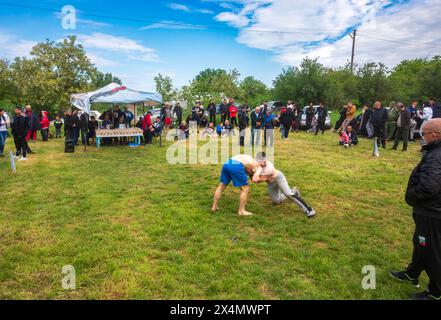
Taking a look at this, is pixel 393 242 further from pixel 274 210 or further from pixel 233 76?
pixel 233 76

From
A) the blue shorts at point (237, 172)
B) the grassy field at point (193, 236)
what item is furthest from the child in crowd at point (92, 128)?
the blue shorts at point (237, 172)

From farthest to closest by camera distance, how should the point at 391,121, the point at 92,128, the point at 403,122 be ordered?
the point at 92,128 → the point at 391,121 → the point at 403,122

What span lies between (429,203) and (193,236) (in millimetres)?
3245

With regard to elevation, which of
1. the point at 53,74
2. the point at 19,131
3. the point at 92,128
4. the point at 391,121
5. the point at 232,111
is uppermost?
the point at 53,74

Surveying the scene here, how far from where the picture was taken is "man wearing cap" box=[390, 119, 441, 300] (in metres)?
3.27

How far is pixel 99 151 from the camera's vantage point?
13070mm

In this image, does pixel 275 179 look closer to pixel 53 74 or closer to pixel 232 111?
pixel 232 111

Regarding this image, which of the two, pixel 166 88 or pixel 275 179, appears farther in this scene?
pixel 166 88

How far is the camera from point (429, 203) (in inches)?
132

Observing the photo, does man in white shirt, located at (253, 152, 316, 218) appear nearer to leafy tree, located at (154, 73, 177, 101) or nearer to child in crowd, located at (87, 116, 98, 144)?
child in crowd, located at (87, 116, 98, 144)

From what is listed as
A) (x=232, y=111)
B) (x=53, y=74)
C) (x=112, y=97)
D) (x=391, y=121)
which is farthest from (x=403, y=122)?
(x=53, y=74)

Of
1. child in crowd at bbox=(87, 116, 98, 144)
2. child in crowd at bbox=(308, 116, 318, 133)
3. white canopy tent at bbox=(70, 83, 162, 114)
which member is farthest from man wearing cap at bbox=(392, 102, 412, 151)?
child in crowd at bbox=(87, 116, 98, 144)

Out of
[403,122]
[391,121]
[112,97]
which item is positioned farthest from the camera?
[391,121]

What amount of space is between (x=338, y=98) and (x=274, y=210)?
28333 mm
